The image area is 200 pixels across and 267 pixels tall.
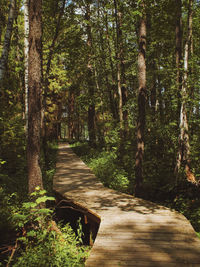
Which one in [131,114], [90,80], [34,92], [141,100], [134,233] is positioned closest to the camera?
[134,233]

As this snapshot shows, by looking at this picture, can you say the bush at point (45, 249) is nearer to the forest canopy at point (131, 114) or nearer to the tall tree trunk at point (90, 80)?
the forest canopy at point (131, 114)

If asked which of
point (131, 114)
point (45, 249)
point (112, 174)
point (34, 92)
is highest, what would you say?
point (34, 92)

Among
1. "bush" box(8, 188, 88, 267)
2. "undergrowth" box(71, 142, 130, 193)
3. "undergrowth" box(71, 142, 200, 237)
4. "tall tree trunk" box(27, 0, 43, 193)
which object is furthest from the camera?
"undergrowth" box(71, 142, 130, 193)

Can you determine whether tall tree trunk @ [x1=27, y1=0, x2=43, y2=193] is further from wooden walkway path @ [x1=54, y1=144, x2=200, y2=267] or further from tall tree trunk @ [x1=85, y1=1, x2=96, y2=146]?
tall tree trunk @ [x1=85, y1=1, x2=96, y2=146]

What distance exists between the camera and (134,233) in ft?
16.3

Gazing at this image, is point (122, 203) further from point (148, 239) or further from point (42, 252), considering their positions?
point (42, 252)

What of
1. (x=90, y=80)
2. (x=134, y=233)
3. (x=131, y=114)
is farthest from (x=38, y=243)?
(x=90, y=80)

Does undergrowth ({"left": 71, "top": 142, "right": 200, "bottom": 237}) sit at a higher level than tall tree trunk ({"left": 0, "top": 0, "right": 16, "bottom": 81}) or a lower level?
lower

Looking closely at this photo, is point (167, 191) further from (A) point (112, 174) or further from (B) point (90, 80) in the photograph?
(B) point (90, 80)

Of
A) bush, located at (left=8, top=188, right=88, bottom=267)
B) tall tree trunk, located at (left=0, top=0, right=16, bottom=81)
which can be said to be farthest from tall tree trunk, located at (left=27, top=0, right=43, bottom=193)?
tall tree trunk, located at (left=0, top=0, right=16, bottom=81)

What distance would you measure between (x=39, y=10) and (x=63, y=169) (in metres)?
8.66

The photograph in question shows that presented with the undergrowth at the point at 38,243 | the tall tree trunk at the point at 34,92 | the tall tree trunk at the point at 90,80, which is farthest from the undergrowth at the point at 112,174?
the tall tree trunk at the point at 90,80

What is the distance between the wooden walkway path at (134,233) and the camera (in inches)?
155

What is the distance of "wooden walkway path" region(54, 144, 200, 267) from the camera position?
395 centimetres
